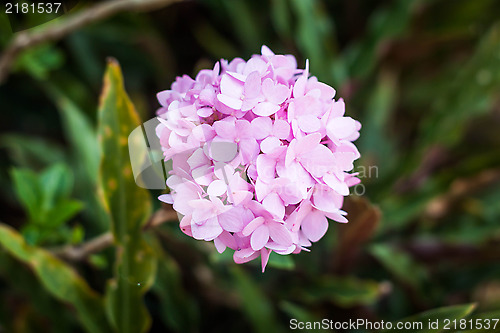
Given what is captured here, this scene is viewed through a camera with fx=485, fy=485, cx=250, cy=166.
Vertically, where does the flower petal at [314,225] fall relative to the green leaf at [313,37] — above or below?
below

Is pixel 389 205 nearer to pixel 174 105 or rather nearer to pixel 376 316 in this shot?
pixel 376 316

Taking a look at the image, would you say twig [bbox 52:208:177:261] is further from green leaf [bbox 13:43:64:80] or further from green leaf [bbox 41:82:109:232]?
green leaf [bbox 13:43:64:80]

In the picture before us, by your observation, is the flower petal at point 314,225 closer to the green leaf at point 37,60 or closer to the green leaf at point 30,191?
the green leaf at point 30,191

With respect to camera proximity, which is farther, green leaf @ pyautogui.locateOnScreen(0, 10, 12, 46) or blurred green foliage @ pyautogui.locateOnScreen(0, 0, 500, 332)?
green leaf @ pyautogui.locateOnScreen(0, 10, 12, 46)

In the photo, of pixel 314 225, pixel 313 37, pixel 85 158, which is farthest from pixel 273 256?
pixel 313 37

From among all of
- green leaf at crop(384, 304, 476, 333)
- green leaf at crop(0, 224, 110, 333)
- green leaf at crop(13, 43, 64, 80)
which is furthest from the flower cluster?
green leaf at crop(13, 43, 64, 80)

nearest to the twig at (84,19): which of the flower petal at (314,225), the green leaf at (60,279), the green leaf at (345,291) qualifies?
the green leaf at (60,279)

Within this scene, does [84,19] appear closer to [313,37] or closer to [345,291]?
[313,37]
